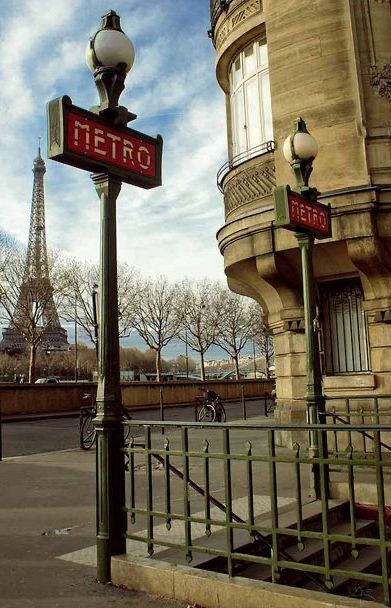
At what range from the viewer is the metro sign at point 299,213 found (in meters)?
7.09

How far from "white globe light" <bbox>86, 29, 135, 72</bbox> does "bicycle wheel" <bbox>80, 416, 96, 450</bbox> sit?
10165 mm

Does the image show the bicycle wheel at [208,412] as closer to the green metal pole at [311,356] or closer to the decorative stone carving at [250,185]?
the decorative stone carving at [250,185]

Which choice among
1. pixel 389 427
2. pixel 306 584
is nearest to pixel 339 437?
pixel 306 584

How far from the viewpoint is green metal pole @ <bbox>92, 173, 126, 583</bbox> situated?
191 inches

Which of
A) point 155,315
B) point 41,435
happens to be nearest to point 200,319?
point 155,315

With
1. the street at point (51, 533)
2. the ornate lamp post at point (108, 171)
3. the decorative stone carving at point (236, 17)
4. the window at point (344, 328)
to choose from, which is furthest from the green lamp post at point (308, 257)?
the decorative stone carving at point (236, 17)

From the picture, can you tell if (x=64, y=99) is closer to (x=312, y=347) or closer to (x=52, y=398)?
(x=312, y=347)

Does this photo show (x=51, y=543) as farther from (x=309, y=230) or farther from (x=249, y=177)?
(x=249, y=177)

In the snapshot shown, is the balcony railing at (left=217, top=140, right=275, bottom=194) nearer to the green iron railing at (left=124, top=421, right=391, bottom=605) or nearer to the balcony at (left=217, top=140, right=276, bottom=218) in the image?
the balcony at (left=217, top=140, right=276, bottom=218)

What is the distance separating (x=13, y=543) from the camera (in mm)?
5938

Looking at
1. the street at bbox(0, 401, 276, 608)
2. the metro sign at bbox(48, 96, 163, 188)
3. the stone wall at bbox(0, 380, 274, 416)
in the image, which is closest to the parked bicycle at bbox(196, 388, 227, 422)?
the street at bbox(0, 401, 276, 608)

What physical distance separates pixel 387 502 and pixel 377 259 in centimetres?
480

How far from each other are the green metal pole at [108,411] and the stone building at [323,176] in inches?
259

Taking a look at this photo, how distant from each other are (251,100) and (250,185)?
2179 millimetres
